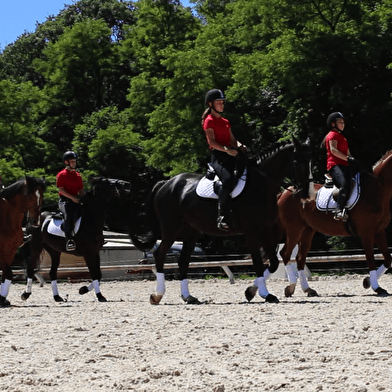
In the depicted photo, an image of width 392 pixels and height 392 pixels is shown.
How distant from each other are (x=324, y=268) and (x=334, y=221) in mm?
14673

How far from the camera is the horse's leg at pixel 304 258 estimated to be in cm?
1616

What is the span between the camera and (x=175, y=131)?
122 ft

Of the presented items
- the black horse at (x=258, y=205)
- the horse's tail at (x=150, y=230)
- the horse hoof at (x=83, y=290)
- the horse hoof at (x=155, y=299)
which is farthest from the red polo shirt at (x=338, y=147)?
the horse hoof at (x=83, y=290)

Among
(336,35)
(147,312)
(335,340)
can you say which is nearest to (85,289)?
(147,312)

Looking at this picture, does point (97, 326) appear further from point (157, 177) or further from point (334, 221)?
point (157, 177)

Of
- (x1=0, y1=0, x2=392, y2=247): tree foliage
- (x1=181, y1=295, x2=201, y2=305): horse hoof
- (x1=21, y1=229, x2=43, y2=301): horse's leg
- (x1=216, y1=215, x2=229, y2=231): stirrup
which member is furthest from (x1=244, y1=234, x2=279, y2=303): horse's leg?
(x1=0, y1=0, x2=392, y2=247): tree foliage

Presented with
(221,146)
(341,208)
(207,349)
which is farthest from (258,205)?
(207,349)

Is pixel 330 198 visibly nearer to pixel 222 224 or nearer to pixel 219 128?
pixel 222 224

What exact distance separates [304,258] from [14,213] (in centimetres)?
536

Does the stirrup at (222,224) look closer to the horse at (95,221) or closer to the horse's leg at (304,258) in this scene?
the horse's leg at (304,258)

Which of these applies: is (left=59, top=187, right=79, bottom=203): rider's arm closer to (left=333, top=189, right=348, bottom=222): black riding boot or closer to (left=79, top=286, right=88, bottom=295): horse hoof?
(left=79, top=286, right=88, bottom=295): horse hoof

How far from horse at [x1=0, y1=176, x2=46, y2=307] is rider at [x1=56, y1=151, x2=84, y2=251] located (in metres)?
0.67

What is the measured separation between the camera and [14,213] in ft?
56.1

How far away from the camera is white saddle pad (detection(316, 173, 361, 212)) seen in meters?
15.2
